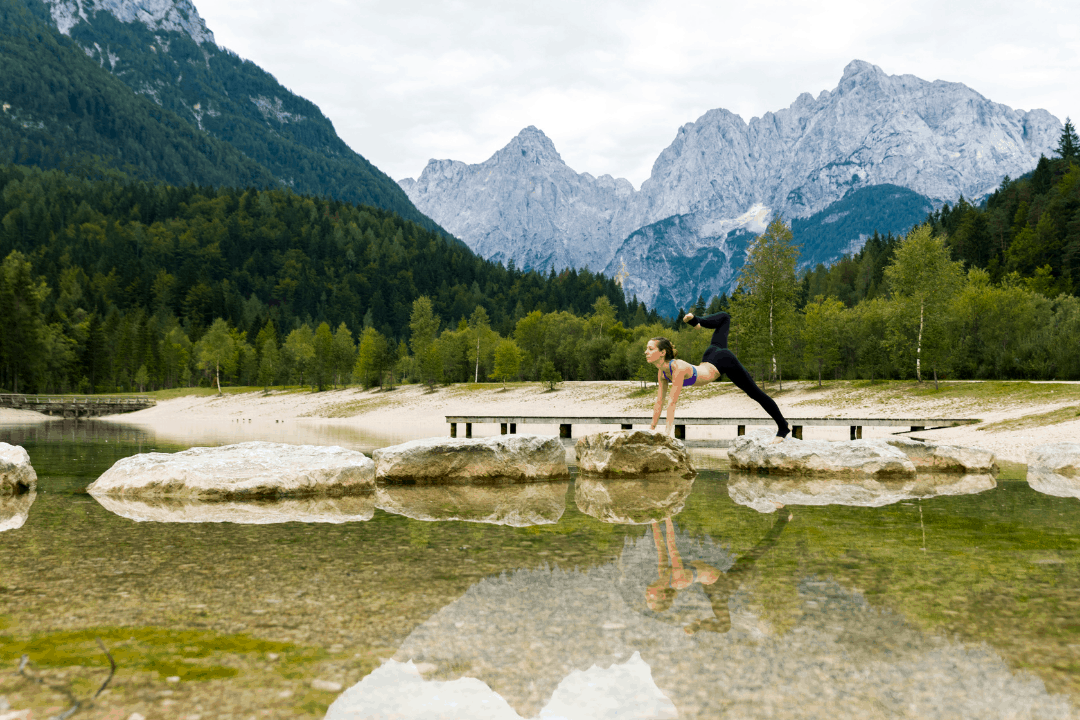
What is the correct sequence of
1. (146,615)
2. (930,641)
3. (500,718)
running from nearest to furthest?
1. (500,718)
2. (930,641)
3. (146,615)

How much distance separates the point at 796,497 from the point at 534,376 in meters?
90.3

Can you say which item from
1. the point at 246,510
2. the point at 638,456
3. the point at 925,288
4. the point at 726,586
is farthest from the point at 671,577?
the point at 925,288

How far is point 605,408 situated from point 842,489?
48.5 meters

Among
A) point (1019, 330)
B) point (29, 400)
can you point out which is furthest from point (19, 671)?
point (29, 400)

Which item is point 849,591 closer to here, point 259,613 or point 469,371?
point 259,613

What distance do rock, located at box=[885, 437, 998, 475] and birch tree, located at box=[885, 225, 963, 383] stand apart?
124 feet

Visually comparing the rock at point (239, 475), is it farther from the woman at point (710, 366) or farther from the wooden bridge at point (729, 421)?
the wooden bridge at point (729, 421)

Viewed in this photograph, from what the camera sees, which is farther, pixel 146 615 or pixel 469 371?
pixel 469 371

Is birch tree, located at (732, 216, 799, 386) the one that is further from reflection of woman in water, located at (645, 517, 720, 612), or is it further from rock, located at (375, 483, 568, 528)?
reflection of woman in water, located at (645, 517, 720, 612)

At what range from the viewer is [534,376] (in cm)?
10350

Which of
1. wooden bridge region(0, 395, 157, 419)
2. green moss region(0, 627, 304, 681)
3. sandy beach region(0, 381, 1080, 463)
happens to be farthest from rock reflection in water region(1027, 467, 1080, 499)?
wooden bridge region(0, 395, 157, 419)

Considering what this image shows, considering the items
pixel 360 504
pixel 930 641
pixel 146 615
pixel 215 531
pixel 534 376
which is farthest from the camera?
pixel 534 376

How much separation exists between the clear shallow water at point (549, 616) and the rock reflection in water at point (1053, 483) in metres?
4.62

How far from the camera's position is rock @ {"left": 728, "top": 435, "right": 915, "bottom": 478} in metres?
16.9
